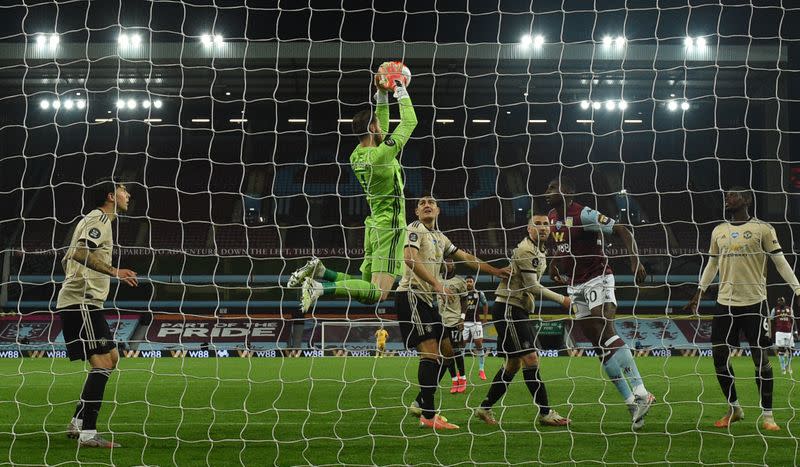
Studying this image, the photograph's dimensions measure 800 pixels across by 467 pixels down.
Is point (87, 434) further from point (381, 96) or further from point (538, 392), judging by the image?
point (538, 392)

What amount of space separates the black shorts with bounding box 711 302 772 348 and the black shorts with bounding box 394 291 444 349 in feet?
7.43

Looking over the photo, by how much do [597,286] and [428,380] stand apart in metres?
1.67

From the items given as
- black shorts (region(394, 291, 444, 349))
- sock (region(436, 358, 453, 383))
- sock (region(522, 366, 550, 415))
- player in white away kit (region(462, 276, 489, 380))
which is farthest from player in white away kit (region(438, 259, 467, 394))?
black shorts (region(394, 291, 444, 349))

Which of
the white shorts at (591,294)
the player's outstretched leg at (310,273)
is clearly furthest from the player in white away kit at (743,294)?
the player's outstretched leg at (310,273)

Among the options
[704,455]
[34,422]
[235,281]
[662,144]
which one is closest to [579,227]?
[704,455]

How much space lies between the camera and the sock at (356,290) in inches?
251

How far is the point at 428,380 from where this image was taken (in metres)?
6.14

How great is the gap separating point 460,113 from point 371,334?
7089 mm

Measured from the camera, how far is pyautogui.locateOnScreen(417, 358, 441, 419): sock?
615 cm

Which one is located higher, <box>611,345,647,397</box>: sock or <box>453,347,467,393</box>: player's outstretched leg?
<box>611,345,647,397</box>: sock

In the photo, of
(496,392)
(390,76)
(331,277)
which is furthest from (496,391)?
(390,76)

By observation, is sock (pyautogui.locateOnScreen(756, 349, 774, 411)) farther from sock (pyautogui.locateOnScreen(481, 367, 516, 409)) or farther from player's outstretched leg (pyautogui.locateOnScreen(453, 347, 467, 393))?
player's outstretched leg (pyautogui.locateOnScreen(453, 347, 467, 393))

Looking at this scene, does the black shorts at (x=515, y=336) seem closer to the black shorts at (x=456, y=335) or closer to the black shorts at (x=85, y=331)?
the black shorts at (x=456, y=335)

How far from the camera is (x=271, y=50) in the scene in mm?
21453
